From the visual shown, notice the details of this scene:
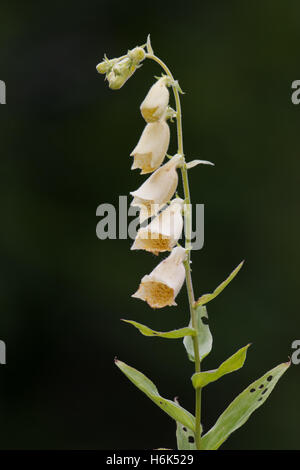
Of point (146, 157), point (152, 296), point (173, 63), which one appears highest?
point (173, 63)

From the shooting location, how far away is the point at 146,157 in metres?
1.25

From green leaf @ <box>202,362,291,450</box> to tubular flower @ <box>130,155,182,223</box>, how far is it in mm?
353

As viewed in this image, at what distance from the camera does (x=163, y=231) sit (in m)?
1.21

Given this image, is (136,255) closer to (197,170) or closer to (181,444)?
(197,170)

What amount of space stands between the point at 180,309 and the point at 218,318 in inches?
6.3

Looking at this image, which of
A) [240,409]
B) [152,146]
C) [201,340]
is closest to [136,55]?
[152,146]

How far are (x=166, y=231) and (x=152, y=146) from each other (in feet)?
0.47

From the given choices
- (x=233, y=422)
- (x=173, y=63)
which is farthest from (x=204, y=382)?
(x=173, y=63)

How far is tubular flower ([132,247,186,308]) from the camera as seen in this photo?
123 cm

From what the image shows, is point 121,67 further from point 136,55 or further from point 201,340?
point 201,340

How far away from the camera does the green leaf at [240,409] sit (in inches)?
50.4

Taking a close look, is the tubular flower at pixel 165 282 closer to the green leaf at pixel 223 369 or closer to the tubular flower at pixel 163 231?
the tubular flower at pixel 163 231

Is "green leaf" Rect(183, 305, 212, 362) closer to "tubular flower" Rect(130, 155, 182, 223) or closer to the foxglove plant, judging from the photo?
the foxglove plant

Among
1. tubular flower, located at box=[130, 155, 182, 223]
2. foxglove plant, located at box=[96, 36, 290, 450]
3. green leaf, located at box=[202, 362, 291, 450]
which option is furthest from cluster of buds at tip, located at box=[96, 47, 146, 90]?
green leaf, located at box=[202, 362, 291, 450]
